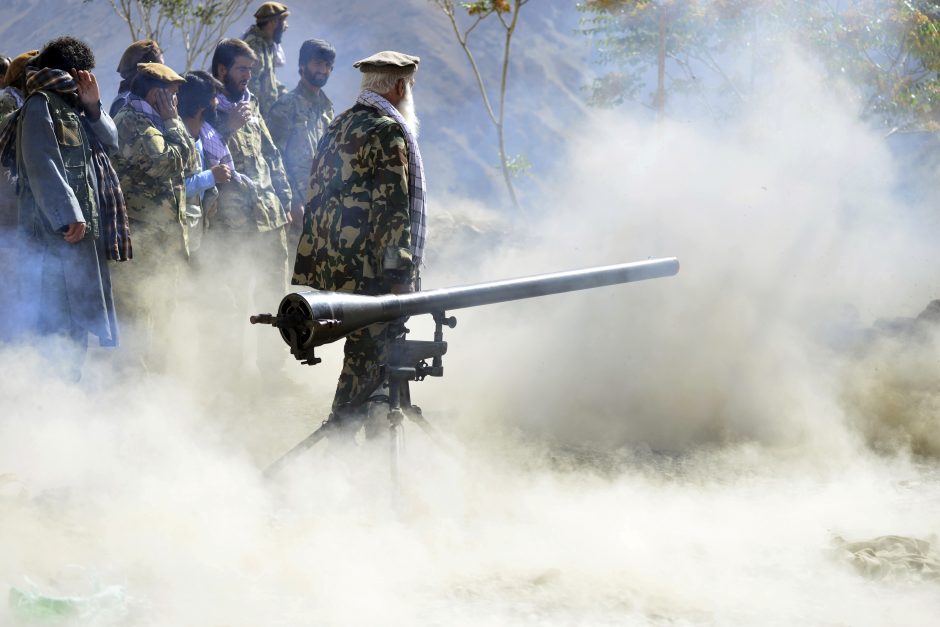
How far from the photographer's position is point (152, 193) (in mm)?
5625

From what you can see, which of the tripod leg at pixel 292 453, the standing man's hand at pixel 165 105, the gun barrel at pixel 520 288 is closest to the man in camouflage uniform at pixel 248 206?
the standing man's hand at pixel 165 105

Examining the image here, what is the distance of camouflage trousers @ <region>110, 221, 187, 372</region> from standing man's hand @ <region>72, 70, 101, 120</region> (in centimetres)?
85

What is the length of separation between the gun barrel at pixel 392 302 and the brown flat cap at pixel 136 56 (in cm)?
263

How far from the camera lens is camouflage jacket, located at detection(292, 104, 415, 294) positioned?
4.52 metres

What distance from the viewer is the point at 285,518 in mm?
4266

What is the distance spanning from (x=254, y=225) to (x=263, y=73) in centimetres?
140

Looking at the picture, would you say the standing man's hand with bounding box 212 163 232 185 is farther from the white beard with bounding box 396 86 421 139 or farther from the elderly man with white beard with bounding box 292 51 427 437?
the white beard with bounding box 396 86 421 139

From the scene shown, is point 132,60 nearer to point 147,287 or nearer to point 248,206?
point 248,206

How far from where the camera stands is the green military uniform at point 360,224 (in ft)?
14.8

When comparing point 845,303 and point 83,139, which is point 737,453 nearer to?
point 845,303

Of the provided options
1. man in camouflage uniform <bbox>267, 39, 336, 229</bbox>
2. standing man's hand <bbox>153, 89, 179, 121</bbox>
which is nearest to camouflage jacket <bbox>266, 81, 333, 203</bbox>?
man in camouflage uniform <bbox>267, 39, 336, 229</bbox>

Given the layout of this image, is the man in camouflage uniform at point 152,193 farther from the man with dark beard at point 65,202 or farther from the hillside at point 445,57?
the hillside at point 445,57

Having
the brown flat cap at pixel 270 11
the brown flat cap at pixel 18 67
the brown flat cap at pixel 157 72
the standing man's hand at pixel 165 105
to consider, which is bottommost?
the standing man's hand at pixel 165 105

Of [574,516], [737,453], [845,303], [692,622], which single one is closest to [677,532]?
Result: [574,516]
